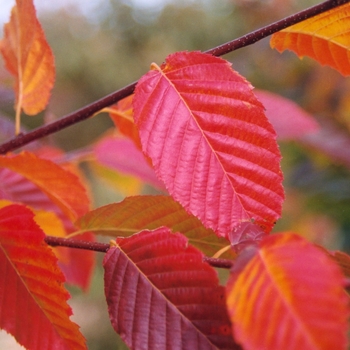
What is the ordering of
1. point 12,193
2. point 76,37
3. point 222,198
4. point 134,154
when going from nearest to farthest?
point 222,198
point 12,193
point 134,154
point 76,37

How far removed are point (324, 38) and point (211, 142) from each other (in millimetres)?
179

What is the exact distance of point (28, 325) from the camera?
0.40 metres

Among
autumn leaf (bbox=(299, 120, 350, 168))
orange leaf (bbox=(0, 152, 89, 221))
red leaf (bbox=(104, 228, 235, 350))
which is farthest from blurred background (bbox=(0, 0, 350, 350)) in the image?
red leaf (bbox=(104, 228, 235, 350))

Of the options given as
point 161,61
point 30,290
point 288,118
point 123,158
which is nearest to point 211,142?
point 30,290

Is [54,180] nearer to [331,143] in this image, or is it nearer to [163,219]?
[163,219]

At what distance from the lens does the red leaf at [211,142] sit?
1.21 ft

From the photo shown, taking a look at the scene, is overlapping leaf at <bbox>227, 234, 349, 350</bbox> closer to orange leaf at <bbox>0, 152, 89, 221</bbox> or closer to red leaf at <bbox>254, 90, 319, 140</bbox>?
orange leaf at <bbox>0, 152, 89, 221</bbox>

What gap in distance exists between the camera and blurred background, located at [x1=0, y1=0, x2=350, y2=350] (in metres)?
1.53

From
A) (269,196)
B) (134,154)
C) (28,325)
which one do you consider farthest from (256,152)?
(134,154)

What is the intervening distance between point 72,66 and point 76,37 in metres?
0.74

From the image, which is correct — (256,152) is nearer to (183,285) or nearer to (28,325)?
(183,285)

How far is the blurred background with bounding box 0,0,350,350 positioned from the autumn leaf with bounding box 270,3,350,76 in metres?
0.32

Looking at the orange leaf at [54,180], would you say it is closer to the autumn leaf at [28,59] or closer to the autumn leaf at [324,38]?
the autumn leaf at [28,59]

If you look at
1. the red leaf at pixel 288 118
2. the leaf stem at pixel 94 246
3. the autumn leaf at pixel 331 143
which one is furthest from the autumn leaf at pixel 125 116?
the autumn leaf at pixel 331 143
